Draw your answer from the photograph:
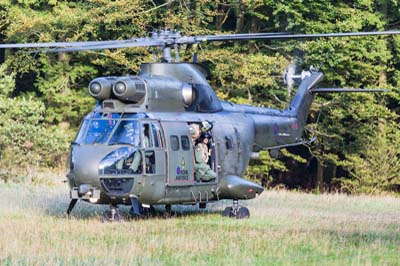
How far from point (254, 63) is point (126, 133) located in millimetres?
19988

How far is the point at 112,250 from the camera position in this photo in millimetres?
12953

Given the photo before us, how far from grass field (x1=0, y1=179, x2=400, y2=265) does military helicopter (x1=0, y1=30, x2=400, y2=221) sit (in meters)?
0.57

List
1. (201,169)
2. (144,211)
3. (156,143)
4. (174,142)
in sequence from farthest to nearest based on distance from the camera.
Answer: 1. (144,211)
2. (201,169)
3. (174,142)
4. (156,143)

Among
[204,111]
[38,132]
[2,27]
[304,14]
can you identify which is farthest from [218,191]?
[2,27]

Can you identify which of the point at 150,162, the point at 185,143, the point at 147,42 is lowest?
the point at 150,162

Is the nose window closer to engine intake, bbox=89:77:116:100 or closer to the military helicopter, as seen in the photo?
the military helicopter

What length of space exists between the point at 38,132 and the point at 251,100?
925cm

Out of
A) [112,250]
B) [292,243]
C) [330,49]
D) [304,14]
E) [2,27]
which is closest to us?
[112,250]

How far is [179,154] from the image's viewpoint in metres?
17.6

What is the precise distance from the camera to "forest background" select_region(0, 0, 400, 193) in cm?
3584

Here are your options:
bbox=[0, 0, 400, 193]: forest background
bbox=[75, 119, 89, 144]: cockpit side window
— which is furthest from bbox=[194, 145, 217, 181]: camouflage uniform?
bbox=[0, 0, 400, 193]: forest background

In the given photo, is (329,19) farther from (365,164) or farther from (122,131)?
(122,131)

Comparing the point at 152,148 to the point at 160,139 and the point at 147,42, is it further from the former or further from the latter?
the point at 147,42

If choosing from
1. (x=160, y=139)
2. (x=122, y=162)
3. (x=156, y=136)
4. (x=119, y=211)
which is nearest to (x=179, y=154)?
(x=160, y=139)
